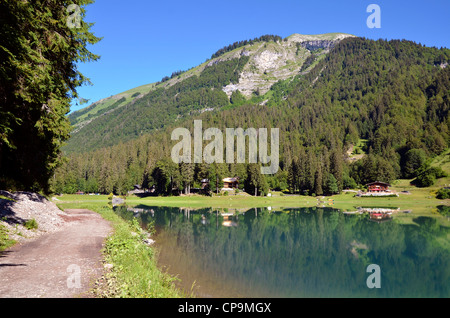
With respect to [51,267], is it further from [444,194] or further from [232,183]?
[444,194]

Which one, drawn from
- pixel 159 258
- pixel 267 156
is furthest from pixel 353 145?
pixel 159 258

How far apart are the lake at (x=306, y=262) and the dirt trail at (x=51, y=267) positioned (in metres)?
4.42

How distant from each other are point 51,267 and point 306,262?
1560 cm

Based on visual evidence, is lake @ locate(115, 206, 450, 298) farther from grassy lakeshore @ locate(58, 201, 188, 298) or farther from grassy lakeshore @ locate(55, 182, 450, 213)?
grassy lakeshore @ locate(55, 182, 450, 213)

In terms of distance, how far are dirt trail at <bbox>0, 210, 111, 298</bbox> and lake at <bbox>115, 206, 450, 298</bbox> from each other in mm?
4420

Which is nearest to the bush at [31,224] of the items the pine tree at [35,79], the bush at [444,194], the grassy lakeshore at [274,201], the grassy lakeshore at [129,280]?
the pine tree at [35,79]

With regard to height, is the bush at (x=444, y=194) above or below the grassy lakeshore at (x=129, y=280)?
below

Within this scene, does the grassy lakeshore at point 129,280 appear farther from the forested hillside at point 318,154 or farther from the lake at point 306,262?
the forested hillside at point 318,154

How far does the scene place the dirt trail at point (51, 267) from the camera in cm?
812

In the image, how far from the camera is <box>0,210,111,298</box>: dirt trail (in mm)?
8117

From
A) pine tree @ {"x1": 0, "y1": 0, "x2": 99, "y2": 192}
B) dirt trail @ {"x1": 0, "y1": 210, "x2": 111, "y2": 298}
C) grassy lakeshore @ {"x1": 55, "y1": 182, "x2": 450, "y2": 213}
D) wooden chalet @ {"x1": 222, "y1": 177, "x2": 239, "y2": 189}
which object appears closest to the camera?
dirt trail @ {"x1": 0, "y1": 210, "x2": 111, "y2": 298}

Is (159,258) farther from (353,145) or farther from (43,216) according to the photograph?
(353,145)

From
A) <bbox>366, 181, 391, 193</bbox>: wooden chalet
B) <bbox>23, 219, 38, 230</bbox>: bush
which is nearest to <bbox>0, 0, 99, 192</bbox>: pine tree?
<bbox>23, 219, 38, 230</bbox>: bush
